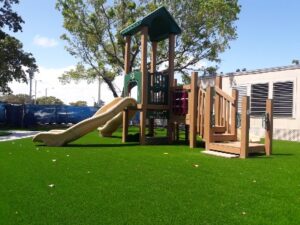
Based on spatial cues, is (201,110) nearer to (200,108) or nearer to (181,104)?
(200,108)

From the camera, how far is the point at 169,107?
51.4 feet

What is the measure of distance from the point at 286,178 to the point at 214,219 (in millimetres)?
3145

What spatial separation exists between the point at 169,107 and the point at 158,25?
3586 millimetres

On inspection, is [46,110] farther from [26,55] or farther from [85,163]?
[85,163]

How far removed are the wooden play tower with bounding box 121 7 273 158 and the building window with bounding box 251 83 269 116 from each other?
676 cm

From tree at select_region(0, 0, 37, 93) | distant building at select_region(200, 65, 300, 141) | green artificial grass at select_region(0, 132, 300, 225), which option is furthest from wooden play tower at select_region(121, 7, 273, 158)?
tree at select_region(0, 0, 37, 93)

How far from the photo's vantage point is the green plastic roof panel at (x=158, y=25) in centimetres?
1545

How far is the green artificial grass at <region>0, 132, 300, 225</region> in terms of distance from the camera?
454 cm

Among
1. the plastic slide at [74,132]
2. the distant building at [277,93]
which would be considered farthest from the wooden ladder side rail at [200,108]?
the distant building at [277,93]

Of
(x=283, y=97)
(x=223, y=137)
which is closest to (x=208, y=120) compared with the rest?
(x=223, y=137)

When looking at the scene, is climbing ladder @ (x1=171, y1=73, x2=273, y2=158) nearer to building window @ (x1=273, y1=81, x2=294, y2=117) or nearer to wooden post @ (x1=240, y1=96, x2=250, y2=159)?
wooden post @ (x1=240, y1=96, x2=250, y2=159)

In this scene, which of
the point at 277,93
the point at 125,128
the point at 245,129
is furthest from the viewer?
the point at 277,93

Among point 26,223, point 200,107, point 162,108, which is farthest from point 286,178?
point 162,108

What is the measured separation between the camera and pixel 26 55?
3462 centimetres
